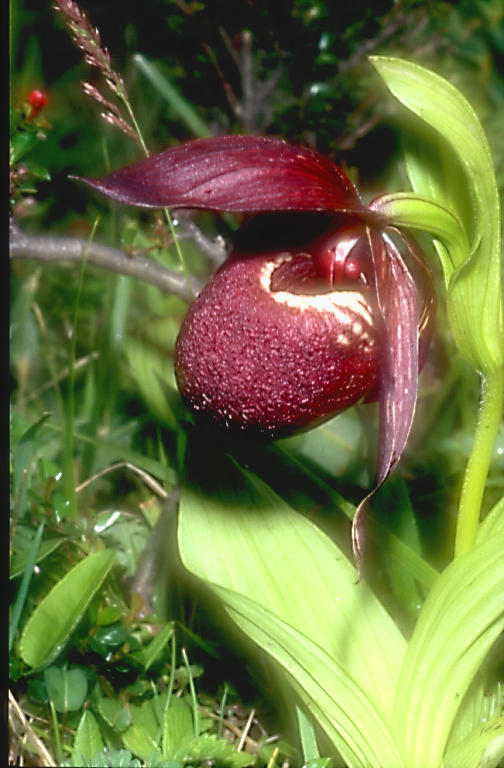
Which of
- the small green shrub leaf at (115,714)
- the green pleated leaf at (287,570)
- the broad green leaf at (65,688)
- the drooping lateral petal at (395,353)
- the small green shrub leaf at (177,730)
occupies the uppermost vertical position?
the drooping lateral petal at (395,353)

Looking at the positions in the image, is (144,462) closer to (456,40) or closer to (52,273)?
(52,273)

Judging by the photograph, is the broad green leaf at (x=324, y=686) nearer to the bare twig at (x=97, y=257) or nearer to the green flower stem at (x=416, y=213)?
the green flower stem at (x=416, y=213)

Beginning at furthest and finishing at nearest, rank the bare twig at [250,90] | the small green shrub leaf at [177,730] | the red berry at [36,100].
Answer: the bare twig at [250,90], the red berry at [36,100], the small green shrub leaf at [177,730]

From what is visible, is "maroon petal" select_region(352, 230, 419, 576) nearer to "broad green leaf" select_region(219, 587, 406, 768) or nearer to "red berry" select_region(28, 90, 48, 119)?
"broad green leaf" select_region(219, 587, 406, 768)

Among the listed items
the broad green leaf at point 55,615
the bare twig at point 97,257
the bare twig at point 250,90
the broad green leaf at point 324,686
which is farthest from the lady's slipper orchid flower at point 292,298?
the bare twig at point 250,90

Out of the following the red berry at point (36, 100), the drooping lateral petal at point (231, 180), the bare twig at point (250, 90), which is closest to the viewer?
the drooping lateral petal at point (231, 180)
